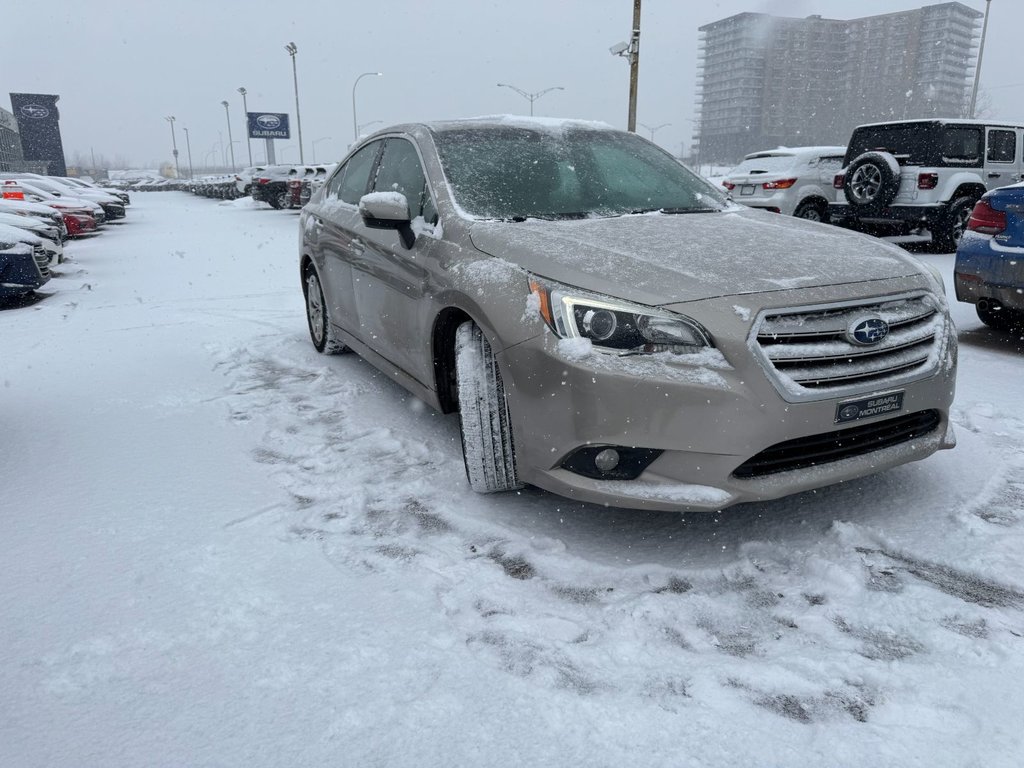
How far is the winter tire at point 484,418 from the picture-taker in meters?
2.93

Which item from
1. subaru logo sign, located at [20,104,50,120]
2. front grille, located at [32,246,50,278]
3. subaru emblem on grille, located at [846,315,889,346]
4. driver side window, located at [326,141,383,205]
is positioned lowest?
front grille, located at [32,246,50,278]

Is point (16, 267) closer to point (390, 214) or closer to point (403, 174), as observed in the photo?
point (403, 174)

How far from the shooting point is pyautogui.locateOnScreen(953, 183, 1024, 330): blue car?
503cm

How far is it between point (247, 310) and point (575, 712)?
657 centimetres

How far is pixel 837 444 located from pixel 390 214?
2122 millimetres

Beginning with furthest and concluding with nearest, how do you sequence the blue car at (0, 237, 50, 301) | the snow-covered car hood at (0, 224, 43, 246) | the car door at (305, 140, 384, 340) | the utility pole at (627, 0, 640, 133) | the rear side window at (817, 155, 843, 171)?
the utility pole at (627, 0, 640, 133), the rear side window at (817, 155, 843, 171), the snow-covered car hood at (0, 224, 43, 246), the blue car at (0, 237, 50, 301), the car door at (305, 140, 384, 340)

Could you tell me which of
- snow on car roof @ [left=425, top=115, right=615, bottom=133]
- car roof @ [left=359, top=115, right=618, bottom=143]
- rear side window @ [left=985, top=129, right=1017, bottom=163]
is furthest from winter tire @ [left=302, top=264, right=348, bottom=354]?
rear side window @ [left=985, top=129, right=1017, bottom=163]

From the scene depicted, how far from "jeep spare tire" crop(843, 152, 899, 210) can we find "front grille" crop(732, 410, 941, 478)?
911 cm

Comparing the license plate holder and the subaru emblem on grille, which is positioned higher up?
the subaru emblem on grille

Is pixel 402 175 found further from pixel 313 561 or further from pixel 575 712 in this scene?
pixel 575 712

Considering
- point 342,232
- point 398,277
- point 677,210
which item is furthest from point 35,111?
point 677,210

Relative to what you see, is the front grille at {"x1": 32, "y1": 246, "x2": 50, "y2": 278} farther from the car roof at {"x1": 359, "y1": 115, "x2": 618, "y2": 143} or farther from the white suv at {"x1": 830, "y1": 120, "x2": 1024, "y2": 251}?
the white suv at {"x1": 830, "y1": 120, "x2": 1024, "y2": 251}

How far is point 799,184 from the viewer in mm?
12109

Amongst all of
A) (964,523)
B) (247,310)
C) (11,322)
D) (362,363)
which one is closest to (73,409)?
(362,363)
